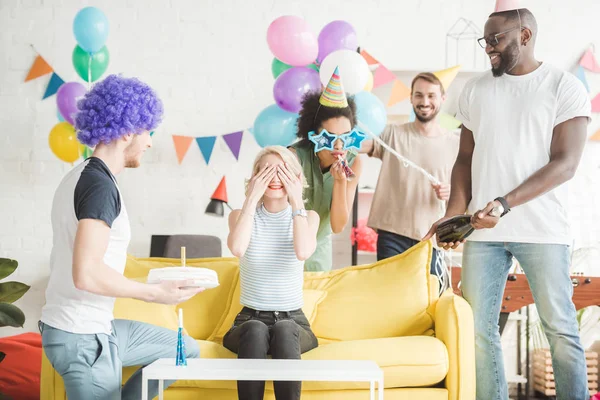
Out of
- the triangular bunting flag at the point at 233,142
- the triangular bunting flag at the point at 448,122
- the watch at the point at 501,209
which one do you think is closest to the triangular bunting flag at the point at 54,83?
the triangular bunting flag at the point at 233,142

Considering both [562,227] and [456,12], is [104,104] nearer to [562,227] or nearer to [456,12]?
[562,227]

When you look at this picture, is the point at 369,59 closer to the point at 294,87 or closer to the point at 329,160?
the point at 294,87

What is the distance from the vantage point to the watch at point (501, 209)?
222 cm

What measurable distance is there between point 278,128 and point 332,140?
57 cm

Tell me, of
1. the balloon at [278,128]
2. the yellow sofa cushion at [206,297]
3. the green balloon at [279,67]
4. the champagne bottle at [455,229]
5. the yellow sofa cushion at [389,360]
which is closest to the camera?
the champagne bottle at [455,229]

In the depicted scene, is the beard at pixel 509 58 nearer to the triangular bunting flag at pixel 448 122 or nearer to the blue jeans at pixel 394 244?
the blue jeans at pixel 394 244

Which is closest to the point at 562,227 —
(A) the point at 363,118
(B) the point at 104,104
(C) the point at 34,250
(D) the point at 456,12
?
(A) the point at 363,118

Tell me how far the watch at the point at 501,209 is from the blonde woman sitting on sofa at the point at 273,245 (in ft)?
2.24

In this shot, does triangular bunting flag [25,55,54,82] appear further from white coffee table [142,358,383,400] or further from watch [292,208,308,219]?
white coffee table [142,358,383,400]

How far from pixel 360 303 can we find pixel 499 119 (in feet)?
3.14

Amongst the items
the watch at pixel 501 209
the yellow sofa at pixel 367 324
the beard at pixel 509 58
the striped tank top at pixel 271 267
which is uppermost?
the beard at pixel 509 58

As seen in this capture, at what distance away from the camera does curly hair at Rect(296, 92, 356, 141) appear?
9.69 ft

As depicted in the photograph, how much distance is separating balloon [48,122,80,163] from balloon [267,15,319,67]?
1408mm

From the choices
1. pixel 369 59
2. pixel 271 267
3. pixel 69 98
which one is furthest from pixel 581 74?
pixel 69 98
